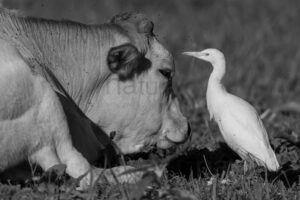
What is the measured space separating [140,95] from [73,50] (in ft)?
1.92

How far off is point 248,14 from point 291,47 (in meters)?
2.12

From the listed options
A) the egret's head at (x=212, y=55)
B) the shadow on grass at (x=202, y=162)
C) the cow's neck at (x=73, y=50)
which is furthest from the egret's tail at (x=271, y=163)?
the cow's neck at (x=73, y=50)

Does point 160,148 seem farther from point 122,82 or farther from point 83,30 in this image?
point 83,30

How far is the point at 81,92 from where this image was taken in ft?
19.8

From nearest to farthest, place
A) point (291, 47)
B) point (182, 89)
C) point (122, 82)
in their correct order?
point (122, 82) → point (182, 89) → point (291, 47)

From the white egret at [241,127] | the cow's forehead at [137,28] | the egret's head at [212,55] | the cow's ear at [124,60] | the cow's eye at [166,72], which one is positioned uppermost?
the cow's forehead at [137,28]

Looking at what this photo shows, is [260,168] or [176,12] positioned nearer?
[260,168]

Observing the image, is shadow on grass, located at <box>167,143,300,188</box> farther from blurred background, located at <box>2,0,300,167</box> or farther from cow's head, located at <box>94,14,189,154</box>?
blurred background, located at <box>2,0,300,167</box>

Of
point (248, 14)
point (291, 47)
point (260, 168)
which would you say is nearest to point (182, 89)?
point (260, 168)

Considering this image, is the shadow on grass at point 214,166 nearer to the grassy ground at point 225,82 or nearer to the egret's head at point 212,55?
→ the grassy ground at point 225,82

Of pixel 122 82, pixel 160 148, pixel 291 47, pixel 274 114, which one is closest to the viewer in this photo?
pixel 122 82

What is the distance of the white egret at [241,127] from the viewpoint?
20.0 feet

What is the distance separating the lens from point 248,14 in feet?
50.6

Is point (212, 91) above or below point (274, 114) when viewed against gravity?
above
